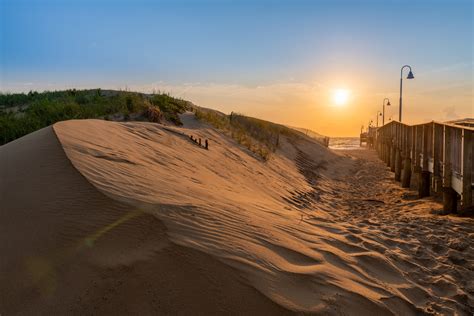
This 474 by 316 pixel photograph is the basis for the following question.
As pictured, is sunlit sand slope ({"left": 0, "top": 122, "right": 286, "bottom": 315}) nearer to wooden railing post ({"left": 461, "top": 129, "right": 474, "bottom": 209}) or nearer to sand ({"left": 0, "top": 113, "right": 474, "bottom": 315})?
sand ({"left": 0, "top": 113, "right": 474, "bottom": 315})

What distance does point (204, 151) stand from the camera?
1062cm

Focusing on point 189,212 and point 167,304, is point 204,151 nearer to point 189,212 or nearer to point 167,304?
point 189,212

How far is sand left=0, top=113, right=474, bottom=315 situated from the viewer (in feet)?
8.75

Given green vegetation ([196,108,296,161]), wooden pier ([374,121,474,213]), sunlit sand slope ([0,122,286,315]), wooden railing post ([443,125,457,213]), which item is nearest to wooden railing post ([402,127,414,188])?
wooden pier ([374,121,474,213])

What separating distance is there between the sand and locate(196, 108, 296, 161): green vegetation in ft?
30.9

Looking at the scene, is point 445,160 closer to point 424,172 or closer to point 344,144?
point 424,172

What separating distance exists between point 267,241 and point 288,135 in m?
22.3

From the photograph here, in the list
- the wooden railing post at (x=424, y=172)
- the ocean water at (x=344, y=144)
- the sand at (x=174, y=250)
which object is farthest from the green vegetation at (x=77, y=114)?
the ocean water at (x=344, y=144)

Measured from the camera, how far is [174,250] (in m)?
3.04

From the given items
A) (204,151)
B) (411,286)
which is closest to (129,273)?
(411,286)

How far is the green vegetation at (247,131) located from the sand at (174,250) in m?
9.43

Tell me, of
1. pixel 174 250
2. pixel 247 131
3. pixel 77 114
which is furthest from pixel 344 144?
pixel 174 250

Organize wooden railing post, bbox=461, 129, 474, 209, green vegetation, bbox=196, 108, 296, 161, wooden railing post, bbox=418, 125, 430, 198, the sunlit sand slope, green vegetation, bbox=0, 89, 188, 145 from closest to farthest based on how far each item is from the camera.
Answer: the sunlit sand slope → wooden railing post, bbox=461, 129, 474, 209 → wooden railing post, bbox=418, 125, 430, 198 → green vegetation, bbox=0, 89, 188, 145 → green vegetation, bbox=196, 108, 296, 161

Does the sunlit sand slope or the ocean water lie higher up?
the ocean water
